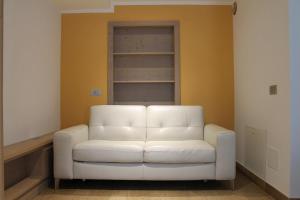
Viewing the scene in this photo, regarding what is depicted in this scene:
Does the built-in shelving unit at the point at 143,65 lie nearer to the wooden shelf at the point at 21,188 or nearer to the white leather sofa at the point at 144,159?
the white leather sofa at the point at 144,159

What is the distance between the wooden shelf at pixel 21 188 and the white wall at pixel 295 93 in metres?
2.32

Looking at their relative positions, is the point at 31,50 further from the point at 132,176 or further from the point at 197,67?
the point at 197,67

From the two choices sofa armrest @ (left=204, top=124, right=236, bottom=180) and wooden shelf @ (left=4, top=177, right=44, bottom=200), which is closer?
wooden shelf @ (left=4, top=177, right=44, bottom=200)

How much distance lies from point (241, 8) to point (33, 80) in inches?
107

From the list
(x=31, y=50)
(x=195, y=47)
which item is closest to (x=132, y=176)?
(x=31, y=50)

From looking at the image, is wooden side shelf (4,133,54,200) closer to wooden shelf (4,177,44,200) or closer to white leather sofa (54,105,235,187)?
wooden shelf (4,177,44,200)

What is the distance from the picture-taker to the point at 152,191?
2.54 metres

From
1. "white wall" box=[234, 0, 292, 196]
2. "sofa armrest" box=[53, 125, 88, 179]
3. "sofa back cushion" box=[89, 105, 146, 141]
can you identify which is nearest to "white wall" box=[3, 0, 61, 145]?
"sofa armrest" box=[53, 125, 88, 179]

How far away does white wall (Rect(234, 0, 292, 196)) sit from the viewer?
2.12m

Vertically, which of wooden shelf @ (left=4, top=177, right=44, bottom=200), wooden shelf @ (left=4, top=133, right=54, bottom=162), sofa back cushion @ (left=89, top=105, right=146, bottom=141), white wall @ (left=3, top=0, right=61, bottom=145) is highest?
white wall @ (left=3, top=0, right=61, bottom=145)

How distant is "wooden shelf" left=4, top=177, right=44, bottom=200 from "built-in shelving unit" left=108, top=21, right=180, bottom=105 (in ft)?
4.88

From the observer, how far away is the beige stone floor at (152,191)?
7.79 ft

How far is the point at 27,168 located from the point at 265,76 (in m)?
2.66

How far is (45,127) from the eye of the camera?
10.1 ft
